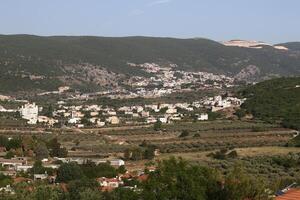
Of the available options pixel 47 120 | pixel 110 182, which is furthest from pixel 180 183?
pixel 47 120

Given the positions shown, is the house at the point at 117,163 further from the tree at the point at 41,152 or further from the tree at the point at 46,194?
the tree at the point at 46,194

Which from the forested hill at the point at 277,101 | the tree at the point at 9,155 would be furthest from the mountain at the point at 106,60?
the tree at the point at 9,155

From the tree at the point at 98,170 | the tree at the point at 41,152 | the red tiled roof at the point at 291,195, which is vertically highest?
the red tiled roof at the point at 291,195

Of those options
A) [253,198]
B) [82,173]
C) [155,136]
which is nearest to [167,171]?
[253,198]

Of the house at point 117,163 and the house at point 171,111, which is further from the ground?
the house at point 117,163

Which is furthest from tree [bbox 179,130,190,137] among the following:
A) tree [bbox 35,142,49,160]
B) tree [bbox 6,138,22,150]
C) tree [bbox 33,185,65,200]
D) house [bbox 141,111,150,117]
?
tree [bbox 33,185,65,200]

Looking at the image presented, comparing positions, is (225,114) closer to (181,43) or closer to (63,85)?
(63,85)

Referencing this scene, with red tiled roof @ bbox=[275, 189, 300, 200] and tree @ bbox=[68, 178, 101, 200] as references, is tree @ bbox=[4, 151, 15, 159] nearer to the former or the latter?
tree @ bbox=[68, 178, 101, 200]
